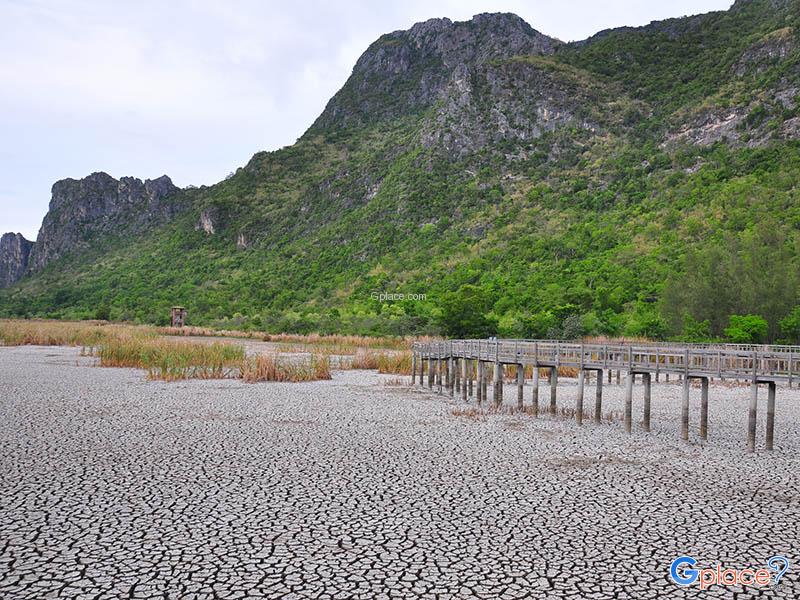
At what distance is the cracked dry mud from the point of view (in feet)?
23.5

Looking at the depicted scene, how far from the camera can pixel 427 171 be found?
113 m

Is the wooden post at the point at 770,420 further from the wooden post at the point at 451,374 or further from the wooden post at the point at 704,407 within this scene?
the wooden post at the point at 451,374

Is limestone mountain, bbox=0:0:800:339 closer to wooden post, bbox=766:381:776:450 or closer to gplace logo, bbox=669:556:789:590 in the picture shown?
wooden post, bbox=766:381:776:450

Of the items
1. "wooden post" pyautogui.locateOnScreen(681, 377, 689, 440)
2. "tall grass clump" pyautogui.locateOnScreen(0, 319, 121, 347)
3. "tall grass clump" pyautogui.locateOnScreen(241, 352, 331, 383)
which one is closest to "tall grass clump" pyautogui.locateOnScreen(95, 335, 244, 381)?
"tall grass clump" pyautogui.locateOnScreen(241, 352, 331, 383)

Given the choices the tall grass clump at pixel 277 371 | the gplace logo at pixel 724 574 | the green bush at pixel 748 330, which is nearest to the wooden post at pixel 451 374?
the tall grass clump at pixel 277 371

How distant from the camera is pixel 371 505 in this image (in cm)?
1011

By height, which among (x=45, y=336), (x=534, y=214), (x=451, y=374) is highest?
(x=534, y=214)

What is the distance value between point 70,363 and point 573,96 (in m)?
103

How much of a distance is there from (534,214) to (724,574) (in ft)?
281

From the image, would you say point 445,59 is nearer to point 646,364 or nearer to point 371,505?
point 646,364

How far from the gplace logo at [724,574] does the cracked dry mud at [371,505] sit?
0.17 metres

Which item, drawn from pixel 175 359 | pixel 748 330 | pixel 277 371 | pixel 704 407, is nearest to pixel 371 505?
pixel 704 407

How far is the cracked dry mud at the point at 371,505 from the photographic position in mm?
7148

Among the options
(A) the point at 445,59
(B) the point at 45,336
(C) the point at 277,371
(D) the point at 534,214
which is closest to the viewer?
(C) the point at 277,371
